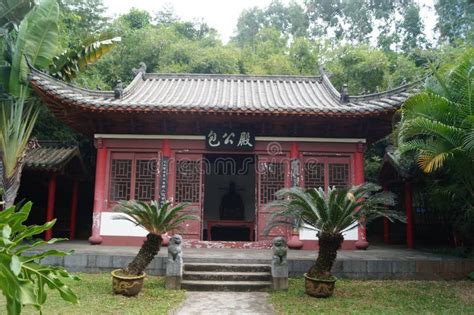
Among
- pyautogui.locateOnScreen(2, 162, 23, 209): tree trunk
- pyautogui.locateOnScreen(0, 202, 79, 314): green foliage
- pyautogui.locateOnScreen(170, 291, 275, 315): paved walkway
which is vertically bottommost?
pyautogui.locateOnScreen(170, 291, 275, 315): paved walkway

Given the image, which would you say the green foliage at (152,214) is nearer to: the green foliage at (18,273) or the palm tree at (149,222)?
the palm tree at (149,222)

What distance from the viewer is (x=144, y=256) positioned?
6676 millimetres

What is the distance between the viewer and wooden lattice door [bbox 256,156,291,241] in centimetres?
987

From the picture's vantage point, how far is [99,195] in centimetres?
966

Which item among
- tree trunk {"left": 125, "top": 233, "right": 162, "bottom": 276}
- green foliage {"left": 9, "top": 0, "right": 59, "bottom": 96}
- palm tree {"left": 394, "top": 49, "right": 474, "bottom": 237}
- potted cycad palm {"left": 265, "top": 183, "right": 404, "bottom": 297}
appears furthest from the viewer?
green foliage {"left": 9, "top": 0, "right": 59, "bottom": 96}

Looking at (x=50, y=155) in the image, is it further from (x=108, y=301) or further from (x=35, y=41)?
(x=108, y=301)

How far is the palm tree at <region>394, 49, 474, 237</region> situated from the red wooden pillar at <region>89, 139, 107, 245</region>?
6657mm

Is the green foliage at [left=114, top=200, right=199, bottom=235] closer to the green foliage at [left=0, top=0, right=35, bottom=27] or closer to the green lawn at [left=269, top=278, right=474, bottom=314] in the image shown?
the green lawn at [left=269, top=278, right=474, bottom=314]

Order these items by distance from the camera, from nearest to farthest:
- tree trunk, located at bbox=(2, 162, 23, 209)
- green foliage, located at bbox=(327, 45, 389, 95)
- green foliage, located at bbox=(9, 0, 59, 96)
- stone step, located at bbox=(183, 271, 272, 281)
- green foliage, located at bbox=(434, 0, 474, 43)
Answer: stone step, located at bbox=(183, 271, 272, 281) < green foliage, located at bbox=(9, 0, 59, 96) < tree trunk, located at bbox=(2, 162, 23, 209) < green foliage, located at bbox=(327, 45, 389, 95) < green foliage, located at bbox=(434, 0, 474, 43)

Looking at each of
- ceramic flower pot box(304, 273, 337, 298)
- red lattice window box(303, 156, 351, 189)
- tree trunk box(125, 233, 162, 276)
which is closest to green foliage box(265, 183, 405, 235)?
ceramic flower pot box(304, 273, 337, 298)

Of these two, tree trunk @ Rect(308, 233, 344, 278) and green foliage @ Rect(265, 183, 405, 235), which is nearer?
green foliage @ Rect(265, 183, 405, 235)

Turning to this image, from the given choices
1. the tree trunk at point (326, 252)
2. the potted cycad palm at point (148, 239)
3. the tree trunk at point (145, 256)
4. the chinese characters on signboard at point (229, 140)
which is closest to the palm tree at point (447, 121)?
the tree trunk at point (326, 252)

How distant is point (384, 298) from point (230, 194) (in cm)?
848

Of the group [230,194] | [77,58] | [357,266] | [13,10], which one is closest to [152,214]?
[357,266]
